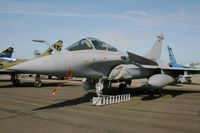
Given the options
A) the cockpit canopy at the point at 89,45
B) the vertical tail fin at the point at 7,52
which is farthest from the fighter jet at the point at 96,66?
the vertical tail fin at the point at 7,52

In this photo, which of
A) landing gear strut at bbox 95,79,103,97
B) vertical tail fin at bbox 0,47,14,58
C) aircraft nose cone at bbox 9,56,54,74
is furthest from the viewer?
vertical tail fin at bbox 0,47,14,58

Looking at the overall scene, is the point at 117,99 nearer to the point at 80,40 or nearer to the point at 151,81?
the point at 151,81

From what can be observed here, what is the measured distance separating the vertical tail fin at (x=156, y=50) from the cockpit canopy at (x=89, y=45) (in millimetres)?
7577

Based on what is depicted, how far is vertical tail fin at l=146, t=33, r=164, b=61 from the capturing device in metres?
18.7

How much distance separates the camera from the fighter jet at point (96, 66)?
28.3 feet

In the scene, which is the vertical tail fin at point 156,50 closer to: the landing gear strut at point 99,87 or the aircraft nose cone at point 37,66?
the landing gear strut at point 99,87

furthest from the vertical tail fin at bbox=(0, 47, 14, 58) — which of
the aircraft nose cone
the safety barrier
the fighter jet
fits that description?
the aircraft nose cone

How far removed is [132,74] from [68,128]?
287 inches

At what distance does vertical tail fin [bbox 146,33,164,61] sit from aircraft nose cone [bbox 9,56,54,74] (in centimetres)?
1151

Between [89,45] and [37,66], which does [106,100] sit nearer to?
[89,45]

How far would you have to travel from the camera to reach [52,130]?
245 inches

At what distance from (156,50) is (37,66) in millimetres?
12688

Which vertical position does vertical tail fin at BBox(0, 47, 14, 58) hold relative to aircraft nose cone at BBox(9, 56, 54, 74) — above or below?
above

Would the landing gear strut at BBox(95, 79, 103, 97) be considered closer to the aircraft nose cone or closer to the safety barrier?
the safety barrier
